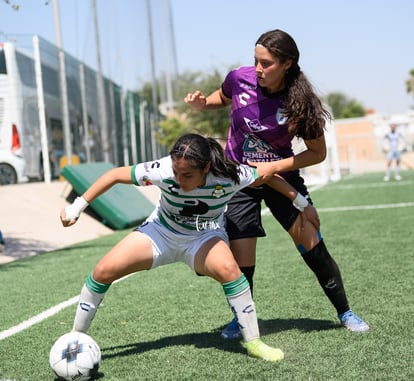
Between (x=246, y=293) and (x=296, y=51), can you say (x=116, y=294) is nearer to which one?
(x=246, y=293)

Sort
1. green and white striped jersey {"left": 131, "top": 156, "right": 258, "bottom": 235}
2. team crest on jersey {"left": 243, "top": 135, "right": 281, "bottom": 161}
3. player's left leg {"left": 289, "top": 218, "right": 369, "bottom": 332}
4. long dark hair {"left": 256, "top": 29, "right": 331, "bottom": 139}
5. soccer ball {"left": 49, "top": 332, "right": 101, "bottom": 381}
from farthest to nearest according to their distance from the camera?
player's left leg {"left": 289, "top": 218, "right": 369, "bottom": 332}
team crest on jersey {"left": 243, "top": 135, "right": 281, "bottom": 161}
long dark hair {"left": 256, "top": 29, "right": 331, "bottom": 139}
green and white striped jersey {"left": 131, "top": 156, "right": 258, "bottom": 235}
soccer ball {"left": 49, "top": 332, "right": 101, "bottom": 381}

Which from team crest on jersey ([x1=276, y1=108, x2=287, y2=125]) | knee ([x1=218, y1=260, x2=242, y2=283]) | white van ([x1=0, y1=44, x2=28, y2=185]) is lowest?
white van ([x1=0, y1=44, x2=28, y2=185])

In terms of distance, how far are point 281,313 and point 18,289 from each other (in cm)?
332

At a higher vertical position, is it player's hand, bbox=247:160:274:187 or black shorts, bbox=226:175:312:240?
player's hand, bbox=247:160:274:187

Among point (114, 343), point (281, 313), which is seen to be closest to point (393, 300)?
point (281, 313)

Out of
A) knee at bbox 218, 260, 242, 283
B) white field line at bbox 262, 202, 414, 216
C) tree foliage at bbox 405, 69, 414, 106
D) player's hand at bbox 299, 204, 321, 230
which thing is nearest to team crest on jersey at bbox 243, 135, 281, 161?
player's hand at bbox 299, 204, 321, 230

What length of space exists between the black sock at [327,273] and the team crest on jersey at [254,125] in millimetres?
914

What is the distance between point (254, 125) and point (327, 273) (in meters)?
1.16

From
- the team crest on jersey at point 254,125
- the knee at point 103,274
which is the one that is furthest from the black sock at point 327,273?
the knee at point 103,274

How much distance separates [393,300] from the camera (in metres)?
5.87

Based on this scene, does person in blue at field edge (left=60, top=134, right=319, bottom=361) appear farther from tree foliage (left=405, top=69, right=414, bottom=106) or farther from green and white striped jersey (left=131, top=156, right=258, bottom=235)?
tree foliage (left=405, top=69, right=414, bottom=106)

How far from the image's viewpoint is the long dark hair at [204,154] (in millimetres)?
4234

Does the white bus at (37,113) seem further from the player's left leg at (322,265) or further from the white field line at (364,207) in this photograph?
the player's left leg at (322,265)

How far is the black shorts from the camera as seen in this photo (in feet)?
16.1
